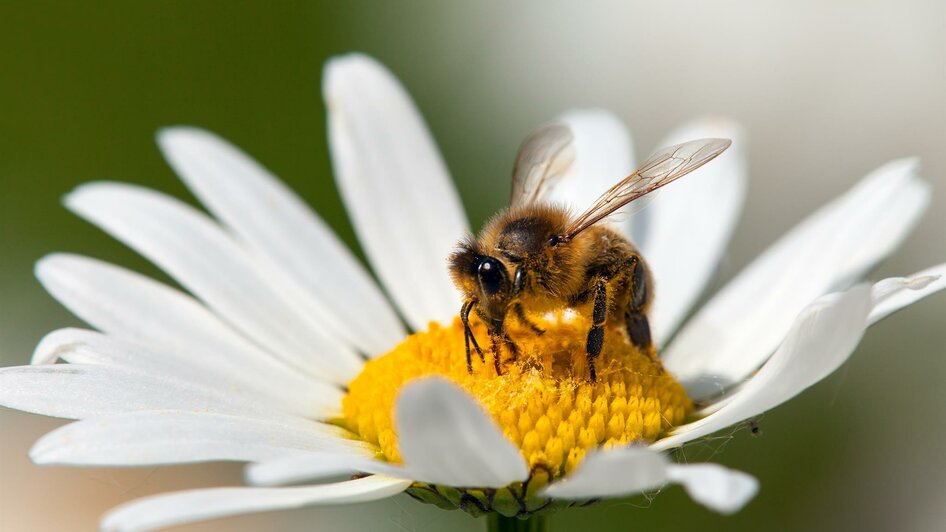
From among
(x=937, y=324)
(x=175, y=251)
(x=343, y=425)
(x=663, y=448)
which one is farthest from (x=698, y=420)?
(x=937, y=324)

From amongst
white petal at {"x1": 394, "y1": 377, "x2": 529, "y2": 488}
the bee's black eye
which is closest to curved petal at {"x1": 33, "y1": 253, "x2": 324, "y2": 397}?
the bee's black eye

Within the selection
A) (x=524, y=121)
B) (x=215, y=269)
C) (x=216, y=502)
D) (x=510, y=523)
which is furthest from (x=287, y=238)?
(x=524, y=121)

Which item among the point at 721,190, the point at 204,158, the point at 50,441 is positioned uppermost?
the point at 204,158

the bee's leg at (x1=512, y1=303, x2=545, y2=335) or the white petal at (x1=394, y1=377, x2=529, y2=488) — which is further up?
the bee's leg at (x1=512, y1=303, x2=545, y2=335)

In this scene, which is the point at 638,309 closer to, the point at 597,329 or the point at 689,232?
the point at 597,329

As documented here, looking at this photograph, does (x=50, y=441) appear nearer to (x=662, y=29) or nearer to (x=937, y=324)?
(x=937, y=324)

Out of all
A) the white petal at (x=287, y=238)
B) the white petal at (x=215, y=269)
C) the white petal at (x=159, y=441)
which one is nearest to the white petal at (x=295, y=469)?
the white petal at (x=159, y=441)

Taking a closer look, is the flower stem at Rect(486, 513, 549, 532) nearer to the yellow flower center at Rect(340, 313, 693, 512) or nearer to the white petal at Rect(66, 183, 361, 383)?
the yellow flower center at Rect(340, 313, 693, 512)
